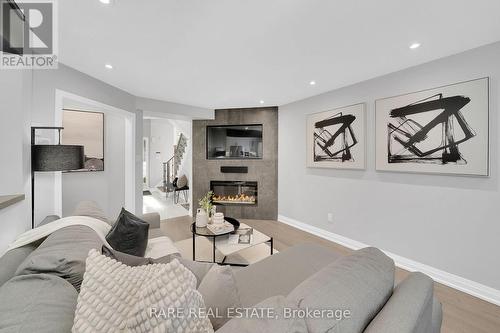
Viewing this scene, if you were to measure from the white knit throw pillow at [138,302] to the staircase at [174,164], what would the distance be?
603 centimetres

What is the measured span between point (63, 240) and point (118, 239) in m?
0.54

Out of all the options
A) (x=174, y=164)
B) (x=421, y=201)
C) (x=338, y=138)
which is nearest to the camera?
(x=421, y=201)

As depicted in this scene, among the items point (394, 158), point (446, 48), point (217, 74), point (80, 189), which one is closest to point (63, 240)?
point (217, 74)

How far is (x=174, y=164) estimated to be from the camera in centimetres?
748

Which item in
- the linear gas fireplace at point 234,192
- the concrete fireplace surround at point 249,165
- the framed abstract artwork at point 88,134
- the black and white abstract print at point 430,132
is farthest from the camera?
the linear gas fireplace at point 234,192

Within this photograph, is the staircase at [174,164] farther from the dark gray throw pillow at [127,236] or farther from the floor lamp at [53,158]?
the dark gray throw pillow at [127,236]

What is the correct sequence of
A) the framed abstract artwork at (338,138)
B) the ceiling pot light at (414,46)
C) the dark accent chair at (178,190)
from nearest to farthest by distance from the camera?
the ceiling pot light at (414,46) → the framed abstract artwork at (338,138) → the dark accent chair at (178,190)

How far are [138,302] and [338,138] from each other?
10.5ft

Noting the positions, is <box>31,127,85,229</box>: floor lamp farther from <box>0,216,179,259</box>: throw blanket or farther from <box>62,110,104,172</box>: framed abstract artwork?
<box>62,110,104,172</box>: framed abstract artwork

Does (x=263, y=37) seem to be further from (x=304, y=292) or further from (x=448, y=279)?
(x=448, y=279)

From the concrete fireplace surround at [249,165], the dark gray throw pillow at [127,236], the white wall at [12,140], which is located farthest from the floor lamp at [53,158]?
the concrete fireplace surround at [249,165]

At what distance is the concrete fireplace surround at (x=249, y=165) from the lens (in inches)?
175

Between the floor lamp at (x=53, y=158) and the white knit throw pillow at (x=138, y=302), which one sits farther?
the floor lamp at (x=53, y=158)

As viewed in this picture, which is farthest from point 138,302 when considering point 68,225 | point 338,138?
point 338,138
